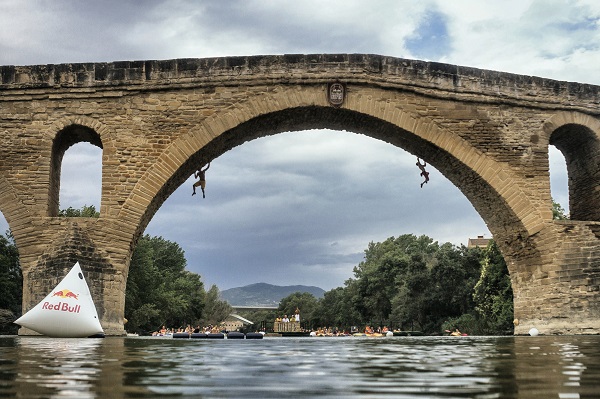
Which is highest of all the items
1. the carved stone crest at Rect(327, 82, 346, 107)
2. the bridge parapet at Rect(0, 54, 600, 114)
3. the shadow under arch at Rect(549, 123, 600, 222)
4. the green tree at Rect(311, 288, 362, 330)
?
the bridge parapet at Rect(0, 54, 600, 114)

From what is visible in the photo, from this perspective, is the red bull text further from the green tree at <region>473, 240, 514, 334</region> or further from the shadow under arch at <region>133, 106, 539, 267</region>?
the green tree at <region>473, 240, 514, 334</region>

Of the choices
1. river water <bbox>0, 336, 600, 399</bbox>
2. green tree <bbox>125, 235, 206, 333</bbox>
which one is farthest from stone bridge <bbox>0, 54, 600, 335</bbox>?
green tree <bbox>125, 235, 206, 333</bbox>

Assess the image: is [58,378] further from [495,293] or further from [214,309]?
[214,309]

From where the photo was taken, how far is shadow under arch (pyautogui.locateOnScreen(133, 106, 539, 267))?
42.4 ft

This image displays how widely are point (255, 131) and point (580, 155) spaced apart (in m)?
7.25

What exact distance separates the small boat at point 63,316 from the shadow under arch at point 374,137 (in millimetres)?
2197

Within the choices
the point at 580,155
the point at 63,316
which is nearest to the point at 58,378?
the point at 63,316

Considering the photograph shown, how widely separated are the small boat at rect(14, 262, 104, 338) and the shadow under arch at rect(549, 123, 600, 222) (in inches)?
391

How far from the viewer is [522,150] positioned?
13281mm

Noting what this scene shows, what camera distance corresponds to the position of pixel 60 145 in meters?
13.4

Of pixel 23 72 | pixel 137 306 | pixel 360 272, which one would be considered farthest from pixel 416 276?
pixel 23 72

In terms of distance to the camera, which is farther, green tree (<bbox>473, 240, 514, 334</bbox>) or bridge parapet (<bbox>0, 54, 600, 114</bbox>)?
green tree (<bbox>473, 240, 514, 334</bbox>)

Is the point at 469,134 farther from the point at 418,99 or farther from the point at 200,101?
the point at 200,101

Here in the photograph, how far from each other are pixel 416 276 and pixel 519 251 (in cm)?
2672
